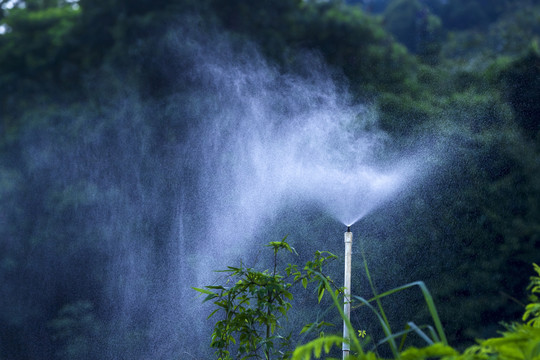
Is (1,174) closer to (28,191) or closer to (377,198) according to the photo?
(28,191)

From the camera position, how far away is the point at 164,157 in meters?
8.05

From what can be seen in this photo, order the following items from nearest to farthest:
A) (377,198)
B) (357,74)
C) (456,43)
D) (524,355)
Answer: (524,355)
(377,198)
(357,74)
(456,43)

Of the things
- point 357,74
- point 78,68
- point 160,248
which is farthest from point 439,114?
point 78,68

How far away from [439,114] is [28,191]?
5.85 m

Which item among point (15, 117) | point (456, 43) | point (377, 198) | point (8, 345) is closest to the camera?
point (377, 198)

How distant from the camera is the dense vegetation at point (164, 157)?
6.69 meters

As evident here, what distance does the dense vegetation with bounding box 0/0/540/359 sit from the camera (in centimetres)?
669

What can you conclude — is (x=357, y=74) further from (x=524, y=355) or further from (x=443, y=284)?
(x=524, y=355)

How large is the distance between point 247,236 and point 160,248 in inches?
49.1

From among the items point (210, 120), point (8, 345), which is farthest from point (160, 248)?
point (8, 345)

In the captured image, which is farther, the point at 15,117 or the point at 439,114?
the point at 15,117

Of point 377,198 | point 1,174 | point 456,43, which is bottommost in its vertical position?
point 377,198

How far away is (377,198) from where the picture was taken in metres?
6.43

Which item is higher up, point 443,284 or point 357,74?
point 357,74
